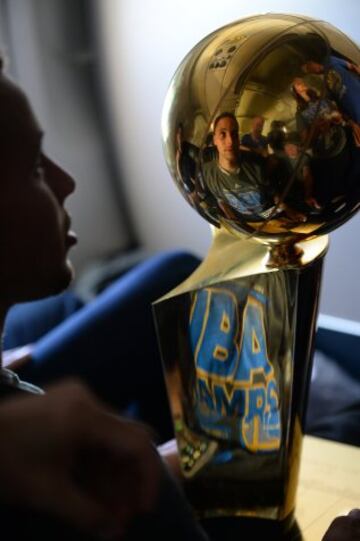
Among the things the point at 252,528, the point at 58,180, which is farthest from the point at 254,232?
the point at 252,528

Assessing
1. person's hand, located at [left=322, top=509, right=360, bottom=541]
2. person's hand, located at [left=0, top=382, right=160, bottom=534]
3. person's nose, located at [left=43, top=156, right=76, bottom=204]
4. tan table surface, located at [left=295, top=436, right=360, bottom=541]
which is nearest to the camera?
person's hand, located at [left=0, top=382, right=160, bottom=534]

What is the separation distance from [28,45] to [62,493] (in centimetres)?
125

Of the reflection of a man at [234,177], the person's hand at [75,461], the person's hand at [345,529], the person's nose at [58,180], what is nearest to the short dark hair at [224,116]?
the reflection of a man at [234,177]

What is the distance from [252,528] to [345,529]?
135mm

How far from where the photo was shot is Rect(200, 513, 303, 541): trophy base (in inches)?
31.8

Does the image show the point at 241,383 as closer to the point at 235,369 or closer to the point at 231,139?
the point at 235,369

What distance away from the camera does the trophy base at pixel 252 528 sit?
0.81 metres

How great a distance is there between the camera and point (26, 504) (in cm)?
47

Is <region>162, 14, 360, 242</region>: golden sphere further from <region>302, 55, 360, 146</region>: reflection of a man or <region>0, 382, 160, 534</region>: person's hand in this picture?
<region>0, 382, 160, 534</region>: person's hand

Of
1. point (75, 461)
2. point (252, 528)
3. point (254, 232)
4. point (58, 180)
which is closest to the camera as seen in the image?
point (75, 461)

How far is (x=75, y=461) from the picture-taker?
486 mm

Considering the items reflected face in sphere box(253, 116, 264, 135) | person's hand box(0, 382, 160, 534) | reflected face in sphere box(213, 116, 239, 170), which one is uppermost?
reflected face in sphere box(253, 116, 264, 135)

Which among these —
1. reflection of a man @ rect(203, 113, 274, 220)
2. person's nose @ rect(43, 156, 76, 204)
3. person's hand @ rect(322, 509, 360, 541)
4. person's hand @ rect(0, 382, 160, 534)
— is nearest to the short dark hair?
reflection of a man @ rect(203, 113, 274, 220)

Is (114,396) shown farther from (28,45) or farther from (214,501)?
(28,45)
